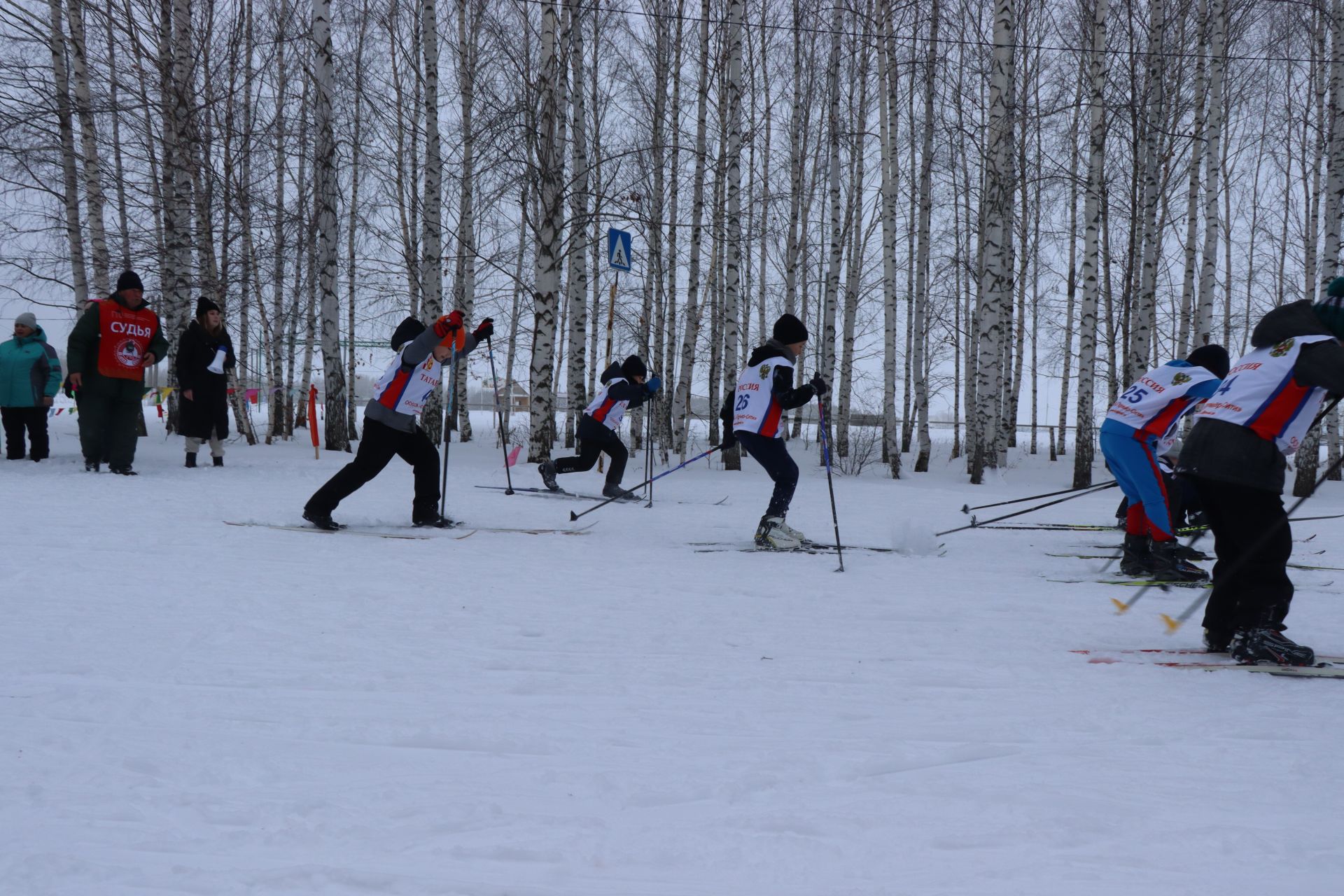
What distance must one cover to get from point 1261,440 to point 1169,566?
2.52m

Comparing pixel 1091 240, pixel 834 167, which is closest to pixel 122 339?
pixel 834 167

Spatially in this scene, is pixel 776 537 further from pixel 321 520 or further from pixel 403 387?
pixel 321 520

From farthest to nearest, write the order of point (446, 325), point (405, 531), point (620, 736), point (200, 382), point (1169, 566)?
point (200, 382)
point (405, 531)
point (446, 325)
point (1169, 566)
point (620, 736)

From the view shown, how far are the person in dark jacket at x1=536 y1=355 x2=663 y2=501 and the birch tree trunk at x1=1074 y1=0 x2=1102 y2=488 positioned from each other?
25.6 feet

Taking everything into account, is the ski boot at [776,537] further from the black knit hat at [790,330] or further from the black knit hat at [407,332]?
the black knit hat at [407,332]

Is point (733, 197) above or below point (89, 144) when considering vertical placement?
below

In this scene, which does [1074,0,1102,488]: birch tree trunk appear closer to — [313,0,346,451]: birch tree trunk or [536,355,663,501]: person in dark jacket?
[536,355,663,501]: person in dark jacket

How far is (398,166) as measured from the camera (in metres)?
19.9

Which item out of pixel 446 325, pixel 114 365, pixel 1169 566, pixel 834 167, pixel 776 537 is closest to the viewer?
pixel 1169 566

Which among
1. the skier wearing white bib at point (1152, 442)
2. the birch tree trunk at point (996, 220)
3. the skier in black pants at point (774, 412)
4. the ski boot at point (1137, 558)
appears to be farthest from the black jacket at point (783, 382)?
the birch tree trunk at point (996, 220)

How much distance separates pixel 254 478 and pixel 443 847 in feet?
29.1

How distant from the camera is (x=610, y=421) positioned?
393 inches

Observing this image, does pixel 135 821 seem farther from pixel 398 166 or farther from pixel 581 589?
pixel 398 166

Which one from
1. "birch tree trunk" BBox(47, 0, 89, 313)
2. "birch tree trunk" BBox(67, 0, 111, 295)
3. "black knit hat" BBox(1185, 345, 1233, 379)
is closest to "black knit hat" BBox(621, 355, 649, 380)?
"black knit hat" BBox(1185, 345, 1233, 379)
